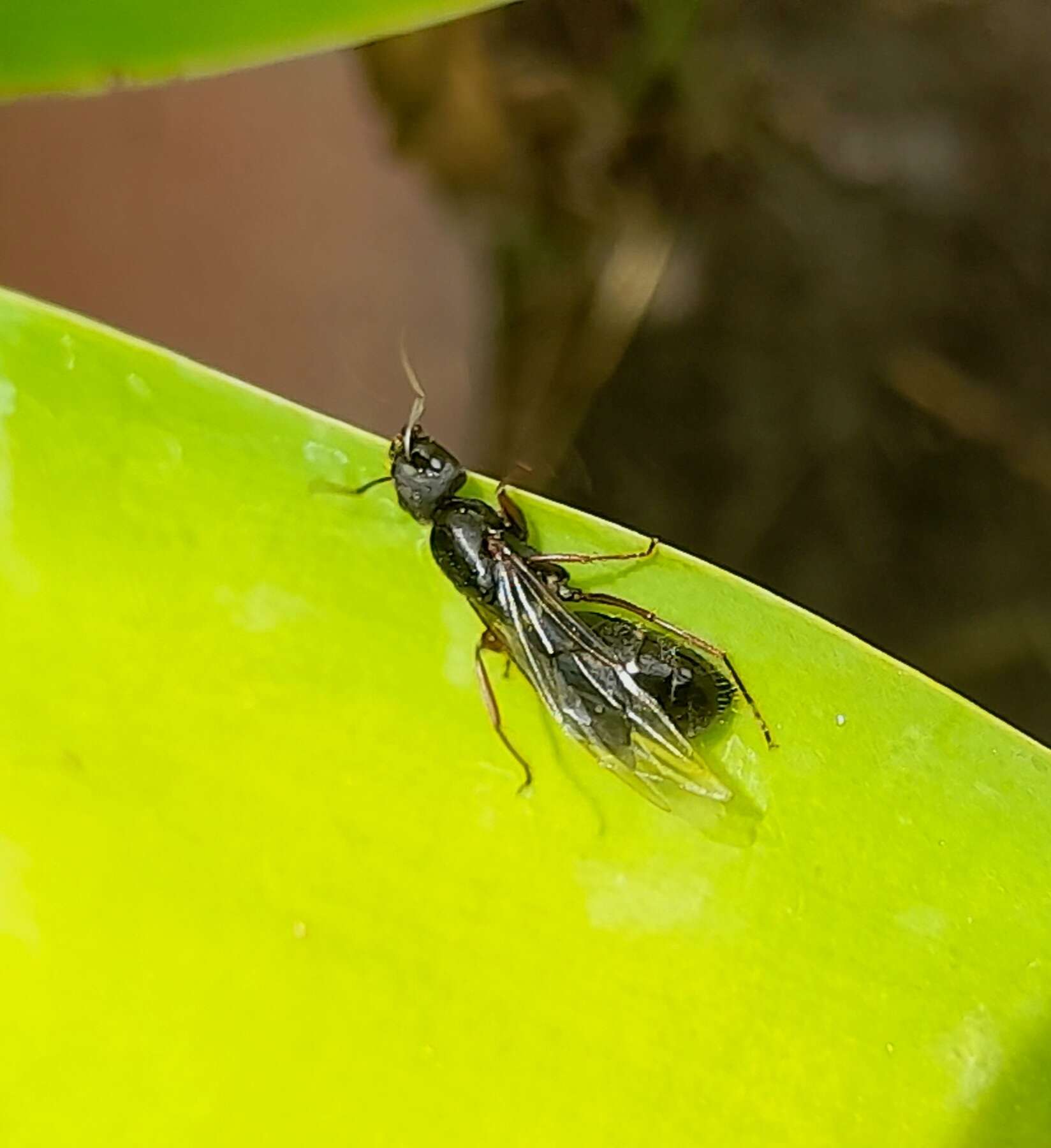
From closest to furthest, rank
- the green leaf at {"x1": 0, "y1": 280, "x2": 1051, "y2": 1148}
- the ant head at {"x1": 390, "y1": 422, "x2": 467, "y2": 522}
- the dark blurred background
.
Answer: the green leaf at {"x1": 0, "y1": 280, "x2": 1051, "y2": 1148} → the ant head at {"x1": 390, "y1": 422, "x2": 467, "y2": 522} → the dark blurred background

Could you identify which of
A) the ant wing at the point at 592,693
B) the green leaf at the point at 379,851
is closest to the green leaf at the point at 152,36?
the green leaf at the point at 379,851

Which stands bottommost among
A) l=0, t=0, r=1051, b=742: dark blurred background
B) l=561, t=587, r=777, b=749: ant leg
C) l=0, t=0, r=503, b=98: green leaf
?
l=0, t=0, r=1051, b=742: dark blurred background

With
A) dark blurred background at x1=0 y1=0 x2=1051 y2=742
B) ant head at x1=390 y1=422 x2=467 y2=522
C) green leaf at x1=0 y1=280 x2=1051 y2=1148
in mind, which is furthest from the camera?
dark blurred background at x1=0 y1=0 x2=1051 y2=742

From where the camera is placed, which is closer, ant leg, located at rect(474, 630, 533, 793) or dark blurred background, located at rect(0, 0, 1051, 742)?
ant leg, located at rect(474, 630, 533, 793)

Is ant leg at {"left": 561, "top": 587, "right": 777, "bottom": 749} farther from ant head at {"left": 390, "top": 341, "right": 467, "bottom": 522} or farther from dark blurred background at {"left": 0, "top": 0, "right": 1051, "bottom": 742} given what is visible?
dark blurred background at {"left": 0, "top": 0, "right": 1051, "bottom": 742}

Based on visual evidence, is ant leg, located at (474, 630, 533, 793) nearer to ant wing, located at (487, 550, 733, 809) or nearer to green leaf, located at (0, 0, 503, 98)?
ant wing, located at (487, 550, 733, 809)

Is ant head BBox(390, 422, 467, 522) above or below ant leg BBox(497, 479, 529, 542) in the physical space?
below

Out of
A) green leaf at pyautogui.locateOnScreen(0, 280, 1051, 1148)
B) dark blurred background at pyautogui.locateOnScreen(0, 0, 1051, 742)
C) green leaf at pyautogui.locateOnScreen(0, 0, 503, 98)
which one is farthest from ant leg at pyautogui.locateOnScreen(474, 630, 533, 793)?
dark blurred background at pyautogui.locateOnScreen(0, 0, 1051, 742)

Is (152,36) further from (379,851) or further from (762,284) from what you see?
(762,284)
